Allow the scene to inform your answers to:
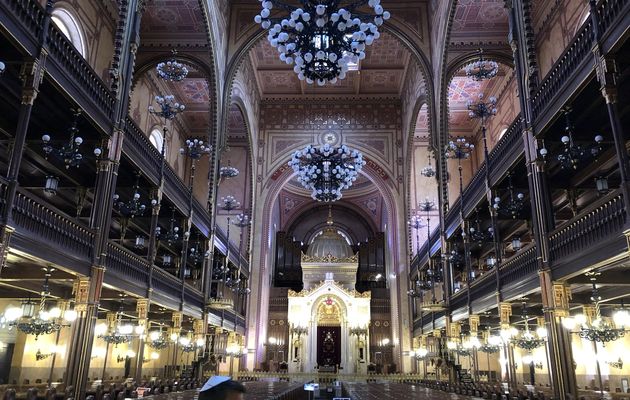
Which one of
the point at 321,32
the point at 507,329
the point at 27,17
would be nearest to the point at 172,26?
the point at 321,32

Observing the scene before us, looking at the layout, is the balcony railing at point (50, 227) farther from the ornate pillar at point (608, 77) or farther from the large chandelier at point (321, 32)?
the ornate pillar at point (608, 77)

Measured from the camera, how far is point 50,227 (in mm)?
9680

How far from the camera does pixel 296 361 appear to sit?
3158 cm

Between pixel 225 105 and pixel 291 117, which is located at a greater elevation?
pixel 291 117

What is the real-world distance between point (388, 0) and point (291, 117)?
10.2 meters

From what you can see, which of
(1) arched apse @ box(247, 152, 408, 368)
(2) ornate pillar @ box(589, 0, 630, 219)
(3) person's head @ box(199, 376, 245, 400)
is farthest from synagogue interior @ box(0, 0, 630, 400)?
(3) person's head @ box(199, 376, 245, 400)

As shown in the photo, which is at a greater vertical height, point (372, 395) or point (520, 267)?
point (520, 267)

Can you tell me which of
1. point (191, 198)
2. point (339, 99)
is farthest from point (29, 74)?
point (339, 99)

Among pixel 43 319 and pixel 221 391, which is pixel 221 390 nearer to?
pixel 221 391

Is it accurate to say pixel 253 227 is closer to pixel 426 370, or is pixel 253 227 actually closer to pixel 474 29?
pixel 426 370

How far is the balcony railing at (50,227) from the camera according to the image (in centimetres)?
879

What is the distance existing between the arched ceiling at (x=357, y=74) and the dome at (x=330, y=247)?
11.8 metres

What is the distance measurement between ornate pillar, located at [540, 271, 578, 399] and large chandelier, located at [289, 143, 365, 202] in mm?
10450

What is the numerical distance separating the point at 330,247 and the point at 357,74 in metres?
14.1
